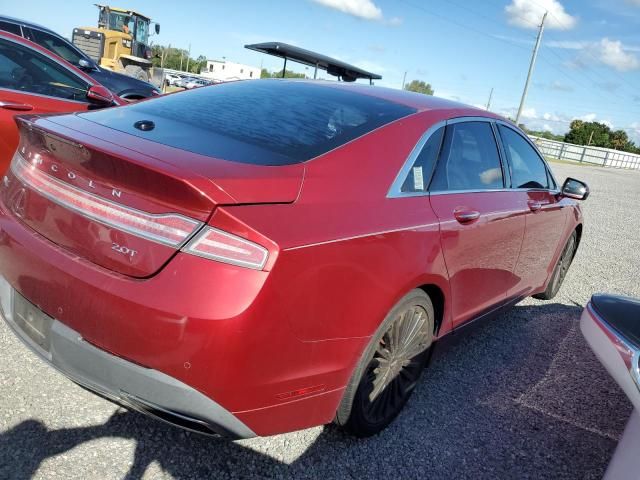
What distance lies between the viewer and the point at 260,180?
73.6 inches

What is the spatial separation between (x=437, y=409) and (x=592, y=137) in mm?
72783

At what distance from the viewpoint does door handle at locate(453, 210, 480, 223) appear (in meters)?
2.77

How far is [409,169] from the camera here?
2518 millimetres

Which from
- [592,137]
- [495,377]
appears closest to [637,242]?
[495,377]

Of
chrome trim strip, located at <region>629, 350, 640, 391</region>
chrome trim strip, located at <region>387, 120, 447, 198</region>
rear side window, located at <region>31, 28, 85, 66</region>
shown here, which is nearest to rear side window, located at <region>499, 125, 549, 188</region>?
chrome trim strip, located at <region>387, 120, 447, 198</region>

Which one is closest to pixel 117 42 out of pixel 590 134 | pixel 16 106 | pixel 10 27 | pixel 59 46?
pixel 59 46

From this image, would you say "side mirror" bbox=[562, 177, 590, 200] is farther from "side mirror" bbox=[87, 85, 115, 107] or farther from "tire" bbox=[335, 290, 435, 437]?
"side mirror" bbox=[87, 85, 115, 107]

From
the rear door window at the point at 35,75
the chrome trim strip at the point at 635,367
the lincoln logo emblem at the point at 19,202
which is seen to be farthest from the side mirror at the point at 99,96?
the chrome trim strip at the point at 635,367

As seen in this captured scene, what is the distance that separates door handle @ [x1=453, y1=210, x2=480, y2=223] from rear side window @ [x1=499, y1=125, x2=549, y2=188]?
886 millimetres

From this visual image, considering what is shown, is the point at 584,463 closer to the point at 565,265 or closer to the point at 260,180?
the point at 260,180

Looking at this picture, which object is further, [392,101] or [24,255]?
[392,101]

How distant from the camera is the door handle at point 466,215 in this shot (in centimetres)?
277

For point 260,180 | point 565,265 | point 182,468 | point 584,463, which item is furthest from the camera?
point 565,265

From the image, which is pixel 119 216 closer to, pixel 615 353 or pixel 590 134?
pixel 615 353
